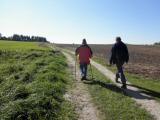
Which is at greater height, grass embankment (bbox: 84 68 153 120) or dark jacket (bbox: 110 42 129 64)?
dark jacket (bbox: 110 42 129 64)

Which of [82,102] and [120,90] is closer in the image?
[82,102]

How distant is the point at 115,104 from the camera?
39.2ft

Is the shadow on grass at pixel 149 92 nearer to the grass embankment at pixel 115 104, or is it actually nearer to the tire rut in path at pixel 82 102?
the grass embankment at pixel 115 104

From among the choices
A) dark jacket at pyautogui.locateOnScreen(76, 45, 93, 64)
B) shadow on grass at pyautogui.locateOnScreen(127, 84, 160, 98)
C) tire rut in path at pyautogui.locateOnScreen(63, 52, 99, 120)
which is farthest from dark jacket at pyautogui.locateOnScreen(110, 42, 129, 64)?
dark jacket at pyautogui.locateOnScreen(76, 45, 93, 64)

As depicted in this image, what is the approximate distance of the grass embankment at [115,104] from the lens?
10348 mm

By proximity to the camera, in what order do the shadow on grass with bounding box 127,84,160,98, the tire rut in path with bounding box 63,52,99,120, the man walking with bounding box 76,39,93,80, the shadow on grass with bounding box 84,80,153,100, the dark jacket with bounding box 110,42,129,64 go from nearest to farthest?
the tire rut in path with bounding box 63,52,99,120 < the shadow on grass with bounding box 84,80,153,100 < the shadow on grass with bounding box 127,84,160,98 < the dark jacket with bounding box 110,42,129,64 < the man walking with bounding box 76,39,93,80

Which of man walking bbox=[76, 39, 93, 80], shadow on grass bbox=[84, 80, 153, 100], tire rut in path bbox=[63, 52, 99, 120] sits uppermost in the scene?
man walking bbox=[76, 39, 93, 80]

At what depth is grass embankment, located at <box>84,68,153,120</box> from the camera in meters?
10.3

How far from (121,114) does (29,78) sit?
883 cm

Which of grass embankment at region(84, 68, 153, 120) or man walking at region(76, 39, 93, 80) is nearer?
grass embankment at region(84, 68, 153, 120)

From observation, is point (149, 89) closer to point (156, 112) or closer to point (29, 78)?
point (156, 112)

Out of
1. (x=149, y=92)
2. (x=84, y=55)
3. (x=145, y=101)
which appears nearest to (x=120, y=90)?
(x=149, y=92)

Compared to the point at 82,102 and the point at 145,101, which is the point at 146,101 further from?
the point at 82,102

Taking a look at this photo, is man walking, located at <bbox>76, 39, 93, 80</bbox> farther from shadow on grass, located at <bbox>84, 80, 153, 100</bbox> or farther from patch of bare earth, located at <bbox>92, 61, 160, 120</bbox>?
patch of bare earth, located at <bbox>92, 61, 160, 120</bbox>
